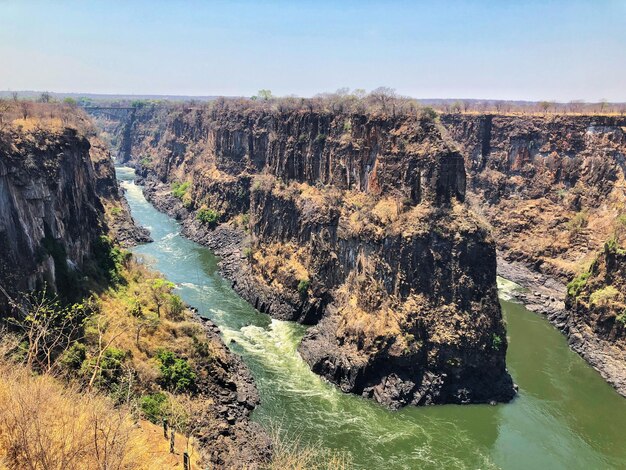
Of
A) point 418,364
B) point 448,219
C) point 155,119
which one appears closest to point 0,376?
point 418,364

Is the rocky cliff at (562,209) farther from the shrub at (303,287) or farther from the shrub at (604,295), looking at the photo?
the shrub at (303,287)

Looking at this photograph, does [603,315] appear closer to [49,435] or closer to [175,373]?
[175,373]

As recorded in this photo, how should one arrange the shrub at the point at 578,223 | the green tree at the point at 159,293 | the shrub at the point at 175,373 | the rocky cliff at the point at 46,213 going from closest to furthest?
the rocky cliff at the point at 46,213, the shrub at the point at 175,373, the green tree at the point at 159,293, the shrub at the point at 578,223

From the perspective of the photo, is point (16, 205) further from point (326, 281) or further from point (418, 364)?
point (418, 364)

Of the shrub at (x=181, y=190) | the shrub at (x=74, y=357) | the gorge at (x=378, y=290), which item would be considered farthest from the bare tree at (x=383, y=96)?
the shrub at (x=181, y=190)

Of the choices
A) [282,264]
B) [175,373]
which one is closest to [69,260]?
[175,373]
